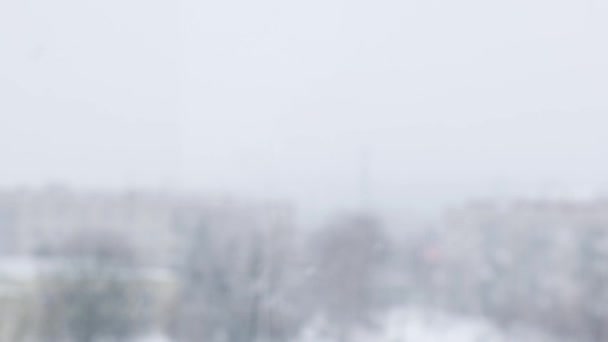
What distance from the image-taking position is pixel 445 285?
7805mm

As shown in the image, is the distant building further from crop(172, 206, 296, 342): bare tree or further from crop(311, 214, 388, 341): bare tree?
crop(311, 214, 388, 341): bare tree

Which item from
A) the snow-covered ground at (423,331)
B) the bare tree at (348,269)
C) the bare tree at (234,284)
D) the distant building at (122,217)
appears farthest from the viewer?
the distant building at (122,217)

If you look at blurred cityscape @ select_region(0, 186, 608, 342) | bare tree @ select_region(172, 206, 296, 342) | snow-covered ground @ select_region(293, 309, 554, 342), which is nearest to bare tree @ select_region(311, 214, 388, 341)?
blurred cityscape @ select_region(0, 186, 608, 342)

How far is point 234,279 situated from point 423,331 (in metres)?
1.34

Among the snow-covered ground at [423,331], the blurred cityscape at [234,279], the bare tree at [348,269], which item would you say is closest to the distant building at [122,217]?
the blurred cityscape at [234,279]

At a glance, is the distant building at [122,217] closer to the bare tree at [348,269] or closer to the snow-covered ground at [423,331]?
the bare tree at [348,269]

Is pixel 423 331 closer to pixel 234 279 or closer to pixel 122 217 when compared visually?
pixel 234 279

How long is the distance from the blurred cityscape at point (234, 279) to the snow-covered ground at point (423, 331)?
15mm

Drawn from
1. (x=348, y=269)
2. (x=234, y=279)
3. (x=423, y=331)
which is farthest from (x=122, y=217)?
(x=423, y=331)

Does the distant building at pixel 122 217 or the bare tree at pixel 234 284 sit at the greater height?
the distant building at pixel 122 217

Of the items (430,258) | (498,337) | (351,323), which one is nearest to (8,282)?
(351,323)

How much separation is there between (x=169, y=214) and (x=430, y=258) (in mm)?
2616

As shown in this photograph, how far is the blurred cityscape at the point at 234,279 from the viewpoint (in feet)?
15.3

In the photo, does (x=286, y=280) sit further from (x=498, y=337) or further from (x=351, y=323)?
(x=498, y=337)
